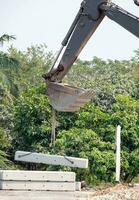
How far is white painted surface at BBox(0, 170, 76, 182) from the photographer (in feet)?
26.0

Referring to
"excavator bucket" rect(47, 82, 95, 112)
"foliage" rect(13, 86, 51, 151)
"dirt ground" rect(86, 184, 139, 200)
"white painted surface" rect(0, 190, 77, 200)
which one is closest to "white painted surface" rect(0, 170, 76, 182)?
"white painted surface" rect(0, 190, 77, 200)

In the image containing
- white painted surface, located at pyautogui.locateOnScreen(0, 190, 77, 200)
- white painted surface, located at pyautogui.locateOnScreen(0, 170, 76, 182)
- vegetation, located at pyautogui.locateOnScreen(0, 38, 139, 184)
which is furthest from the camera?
vegetation, located at pyautogui.locateOnScreen(0, 38, 139, 184)

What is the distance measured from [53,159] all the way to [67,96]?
236 centimetres

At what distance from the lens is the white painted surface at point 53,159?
9758mm

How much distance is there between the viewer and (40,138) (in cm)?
1841

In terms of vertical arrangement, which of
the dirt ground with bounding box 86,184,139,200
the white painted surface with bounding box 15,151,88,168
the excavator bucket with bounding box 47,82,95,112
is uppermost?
the excavator bucket with bounding box 47,82,95,112

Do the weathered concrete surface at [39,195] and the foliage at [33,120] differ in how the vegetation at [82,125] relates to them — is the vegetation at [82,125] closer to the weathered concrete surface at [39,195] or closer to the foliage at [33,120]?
the foliage at [33,120]

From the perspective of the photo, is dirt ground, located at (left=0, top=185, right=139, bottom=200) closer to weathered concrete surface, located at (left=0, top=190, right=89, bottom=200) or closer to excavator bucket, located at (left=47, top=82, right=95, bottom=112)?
weathered concrete surface, located at (left=0, top=190, right=89, bottom=200)

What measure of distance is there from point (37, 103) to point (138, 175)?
157 inches

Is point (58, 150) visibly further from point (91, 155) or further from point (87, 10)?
point (87, 10)

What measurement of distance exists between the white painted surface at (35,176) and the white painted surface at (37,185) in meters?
0.06

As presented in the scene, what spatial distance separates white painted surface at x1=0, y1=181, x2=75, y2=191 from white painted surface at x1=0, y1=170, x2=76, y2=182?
56 millimetres

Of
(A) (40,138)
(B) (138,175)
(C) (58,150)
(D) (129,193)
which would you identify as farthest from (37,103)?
(D) (129,193)

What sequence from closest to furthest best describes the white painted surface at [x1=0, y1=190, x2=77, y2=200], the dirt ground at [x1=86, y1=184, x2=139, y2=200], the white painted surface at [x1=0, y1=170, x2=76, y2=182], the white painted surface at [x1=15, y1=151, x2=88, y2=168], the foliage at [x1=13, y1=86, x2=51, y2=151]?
the white painted surface at [x1=0, y1=190, x2=77, y2=200] < the white painted surface at [x1=0, y1=170, x2=76, y2=182] < the dirt ground at [x1=86, y1=184, x2=139, y2=200] < the white painted surface at [x1=15, y1=151, x2=88, y2=168] < the foliage at [x1=13, y1=86, x2=51, y2=151]
